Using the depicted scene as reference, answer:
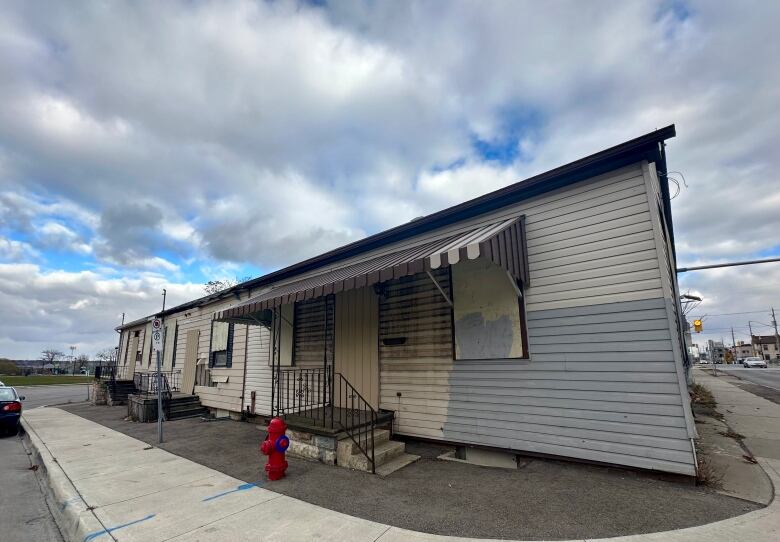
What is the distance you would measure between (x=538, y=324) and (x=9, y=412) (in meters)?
12.8

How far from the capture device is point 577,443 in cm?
486

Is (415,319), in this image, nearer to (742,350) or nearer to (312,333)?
(312,333)

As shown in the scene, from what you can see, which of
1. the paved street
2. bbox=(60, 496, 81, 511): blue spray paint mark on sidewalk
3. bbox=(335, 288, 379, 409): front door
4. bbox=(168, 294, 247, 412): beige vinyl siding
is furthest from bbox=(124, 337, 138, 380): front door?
bbox=(60, 496, 81, 511): blue spray paint mark on sidewalk

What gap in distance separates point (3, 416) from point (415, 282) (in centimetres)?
1101

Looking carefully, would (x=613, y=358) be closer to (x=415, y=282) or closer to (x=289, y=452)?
(x=415, y=282)

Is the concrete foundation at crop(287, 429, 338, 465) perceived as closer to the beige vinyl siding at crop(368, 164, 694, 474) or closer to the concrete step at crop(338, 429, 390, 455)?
the concrete step at crop(338, 429, 390, 455)

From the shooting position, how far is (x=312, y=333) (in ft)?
28.9

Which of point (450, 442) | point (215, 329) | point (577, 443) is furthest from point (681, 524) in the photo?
point (215, 329)

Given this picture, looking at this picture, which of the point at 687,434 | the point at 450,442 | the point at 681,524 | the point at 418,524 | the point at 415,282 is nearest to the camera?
the point at 681,524

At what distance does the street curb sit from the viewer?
3.86 m

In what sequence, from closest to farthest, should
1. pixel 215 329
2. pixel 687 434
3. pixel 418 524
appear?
pixel 418 524, pixel 687 434, pixel 215 329

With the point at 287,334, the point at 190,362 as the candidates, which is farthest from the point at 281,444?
the point at 190,362

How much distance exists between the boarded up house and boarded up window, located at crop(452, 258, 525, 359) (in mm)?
17

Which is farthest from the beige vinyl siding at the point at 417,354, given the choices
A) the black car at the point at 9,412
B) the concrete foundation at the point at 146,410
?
the black car at the point at 9,412
